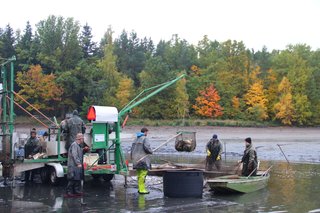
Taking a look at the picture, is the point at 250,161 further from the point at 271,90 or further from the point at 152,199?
the point at 271,90

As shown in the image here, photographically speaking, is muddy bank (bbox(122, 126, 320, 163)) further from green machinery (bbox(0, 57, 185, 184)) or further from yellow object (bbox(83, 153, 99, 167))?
yellow object (bbox(83, 153, 99, 167))

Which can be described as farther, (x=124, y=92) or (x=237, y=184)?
(x=124, y=92)

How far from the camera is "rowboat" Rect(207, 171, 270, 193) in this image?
13570 millimetres

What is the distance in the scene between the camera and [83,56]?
74.9 metres

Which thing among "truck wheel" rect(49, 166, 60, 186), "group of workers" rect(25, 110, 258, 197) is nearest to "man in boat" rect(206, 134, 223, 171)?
"group of workers" rect(25, 110, 258, 197)

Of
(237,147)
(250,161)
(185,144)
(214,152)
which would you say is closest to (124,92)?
(237,147)

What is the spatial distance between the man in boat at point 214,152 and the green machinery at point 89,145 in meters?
3.41

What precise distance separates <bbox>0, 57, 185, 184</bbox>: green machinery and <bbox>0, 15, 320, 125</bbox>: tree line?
46.9 m

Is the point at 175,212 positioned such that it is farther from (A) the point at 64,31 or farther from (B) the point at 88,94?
(A) the point at 64,31

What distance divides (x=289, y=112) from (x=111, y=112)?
55.7 m

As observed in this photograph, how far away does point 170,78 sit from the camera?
224 ft

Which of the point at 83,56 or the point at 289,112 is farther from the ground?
the point at 83,56

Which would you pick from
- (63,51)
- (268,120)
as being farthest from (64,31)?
(268,120)

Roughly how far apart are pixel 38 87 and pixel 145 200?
53049mm
